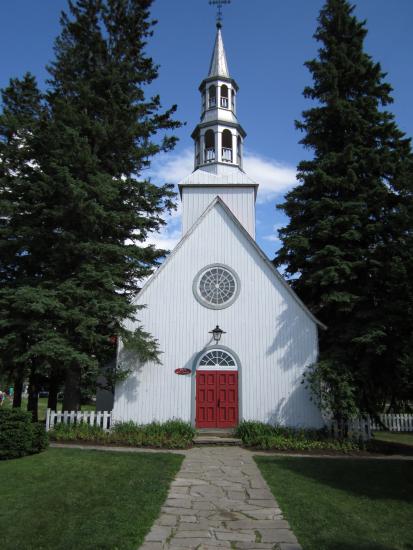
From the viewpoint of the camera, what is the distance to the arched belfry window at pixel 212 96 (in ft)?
71.4

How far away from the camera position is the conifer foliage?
14.5 m

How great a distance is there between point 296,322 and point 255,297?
1.80m

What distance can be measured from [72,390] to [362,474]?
→ 35.3ft

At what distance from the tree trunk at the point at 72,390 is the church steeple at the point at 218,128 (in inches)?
438

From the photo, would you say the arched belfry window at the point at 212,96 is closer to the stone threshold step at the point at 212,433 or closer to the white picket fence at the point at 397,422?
the stone threshold step at the point at 212,433

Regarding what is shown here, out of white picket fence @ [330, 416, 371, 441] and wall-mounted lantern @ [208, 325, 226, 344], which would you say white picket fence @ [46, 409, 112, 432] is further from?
white picket fence @ [330, 416, 371, 441]

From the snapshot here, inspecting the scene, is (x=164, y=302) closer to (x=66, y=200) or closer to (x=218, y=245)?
(x=218, y=245)

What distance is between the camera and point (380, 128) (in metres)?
16.6

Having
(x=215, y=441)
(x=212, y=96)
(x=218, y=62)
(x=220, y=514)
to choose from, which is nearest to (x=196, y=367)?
(x=215, y=441)

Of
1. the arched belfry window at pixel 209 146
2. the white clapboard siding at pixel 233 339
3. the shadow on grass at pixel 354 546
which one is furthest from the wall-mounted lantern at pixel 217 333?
the shadow on grass at pixel 354 546

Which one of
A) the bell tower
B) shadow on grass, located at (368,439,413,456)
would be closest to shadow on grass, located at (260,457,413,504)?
shadow on grass, located at (368,439,413,456)

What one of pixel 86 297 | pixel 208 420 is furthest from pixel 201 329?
pixel 86 297

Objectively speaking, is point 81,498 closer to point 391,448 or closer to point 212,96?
point 391,448

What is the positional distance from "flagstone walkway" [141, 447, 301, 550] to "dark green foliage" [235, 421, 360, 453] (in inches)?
133
